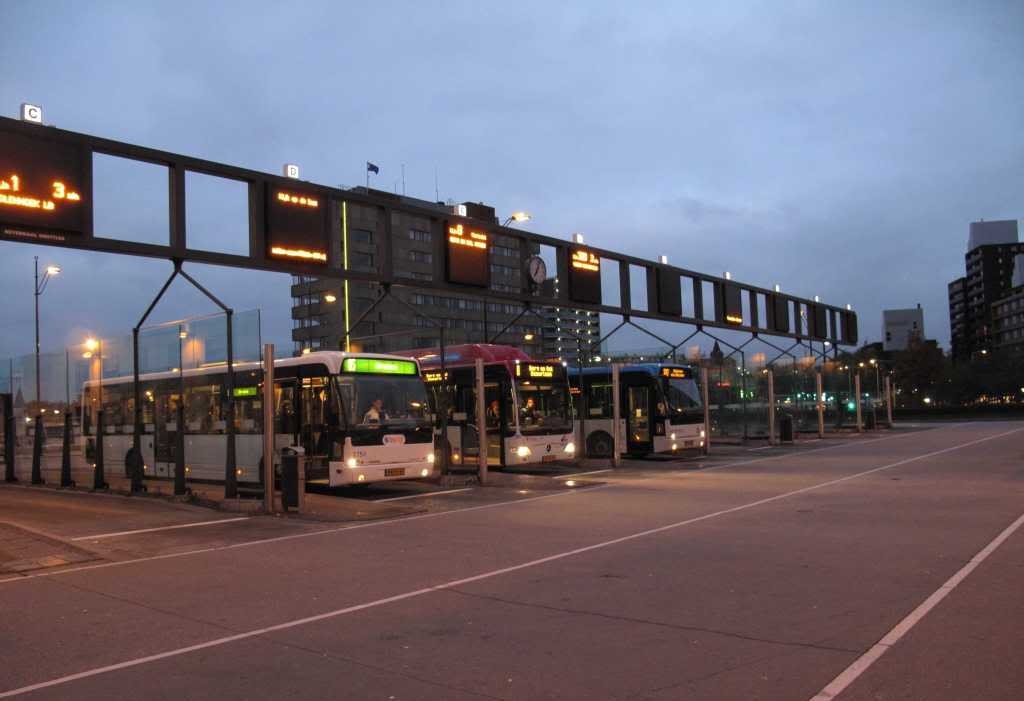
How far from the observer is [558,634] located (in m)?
6.73

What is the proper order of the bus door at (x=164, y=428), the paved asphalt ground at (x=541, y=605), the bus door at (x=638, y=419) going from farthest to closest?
the bus door at (x=638, y=419) < the bus door at (x=164, y=428) < the paved asphalt ground at (x=541, y=605)

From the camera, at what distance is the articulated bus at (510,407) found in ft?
76.3

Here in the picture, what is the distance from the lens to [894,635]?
21.1 feet

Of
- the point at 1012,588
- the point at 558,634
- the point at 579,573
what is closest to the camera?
the point at 558,634

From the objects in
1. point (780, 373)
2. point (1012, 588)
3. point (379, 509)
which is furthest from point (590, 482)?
point (780, 373)

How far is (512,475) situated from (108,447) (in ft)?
37.8

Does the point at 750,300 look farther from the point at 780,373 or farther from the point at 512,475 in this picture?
→ the point at 512,475

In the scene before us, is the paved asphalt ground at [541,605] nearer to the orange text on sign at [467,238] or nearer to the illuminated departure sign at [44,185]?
the illuminated departure sign at [44,185]

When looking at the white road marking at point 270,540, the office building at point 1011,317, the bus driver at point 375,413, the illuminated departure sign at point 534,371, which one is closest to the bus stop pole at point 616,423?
the illuminated departure sign at point 534,371

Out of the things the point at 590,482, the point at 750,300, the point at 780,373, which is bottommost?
the point at 590,482

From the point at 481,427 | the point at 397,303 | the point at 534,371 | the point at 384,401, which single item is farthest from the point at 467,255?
the point at 397,303

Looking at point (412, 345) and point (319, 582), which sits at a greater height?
point (412, 345)

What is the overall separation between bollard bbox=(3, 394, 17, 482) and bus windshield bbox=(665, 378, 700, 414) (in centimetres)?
2009

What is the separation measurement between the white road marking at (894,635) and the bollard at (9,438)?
24.9 meters
